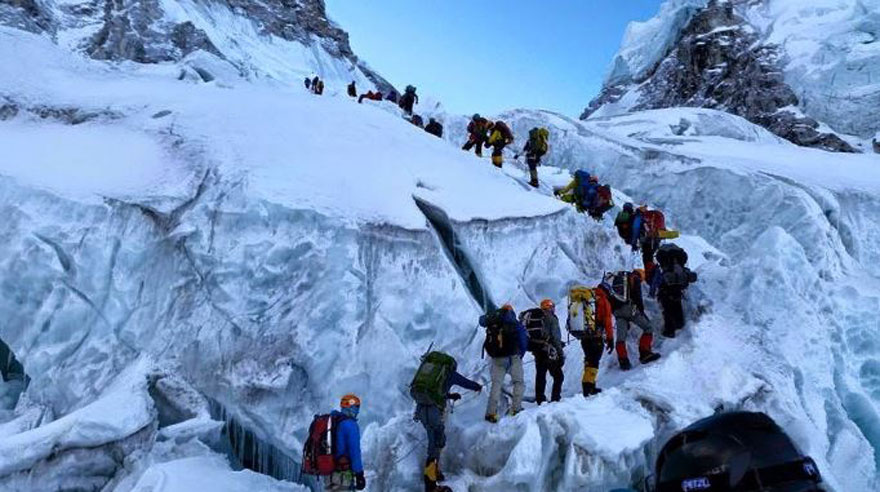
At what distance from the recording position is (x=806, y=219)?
53.9 ft

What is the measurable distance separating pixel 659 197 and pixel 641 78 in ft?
150

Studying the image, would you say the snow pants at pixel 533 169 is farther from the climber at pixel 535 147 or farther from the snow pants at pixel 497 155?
the snow pants at pixel 497 155

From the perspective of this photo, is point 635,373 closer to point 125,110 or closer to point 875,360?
point 875,360

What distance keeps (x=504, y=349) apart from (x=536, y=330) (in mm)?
622

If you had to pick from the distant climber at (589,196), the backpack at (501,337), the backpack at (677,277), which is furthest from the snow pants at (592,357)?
the distant climber at (589,196)

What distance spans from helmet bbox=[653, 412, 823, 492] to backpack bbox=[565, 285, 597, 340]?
241 inches

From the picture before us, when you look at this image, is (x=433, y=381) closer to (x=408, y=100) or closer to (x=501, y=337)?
(x=501, y=337)

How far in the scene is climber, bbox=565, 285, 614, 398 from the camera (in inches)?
333

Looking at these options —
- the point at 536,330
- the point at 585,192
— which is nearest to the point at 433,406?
the point at 536,330

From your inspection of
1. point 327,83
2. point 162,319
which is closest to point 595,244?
point 162,319

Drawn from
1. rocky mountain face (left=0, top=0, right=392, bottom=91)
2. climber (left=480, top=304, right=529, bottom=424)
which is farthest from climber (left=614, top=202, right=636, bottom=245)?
rocky mountain face (left=0, top=0, right=392, bottom=91)

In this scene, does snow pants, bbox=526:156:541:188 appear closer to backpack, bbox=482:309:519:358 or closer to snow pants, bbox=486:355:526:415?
backpack, bbox=482:309:519:358

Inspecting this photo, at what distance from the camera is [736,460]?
2.34m

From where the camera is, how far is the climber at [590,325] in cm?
847
